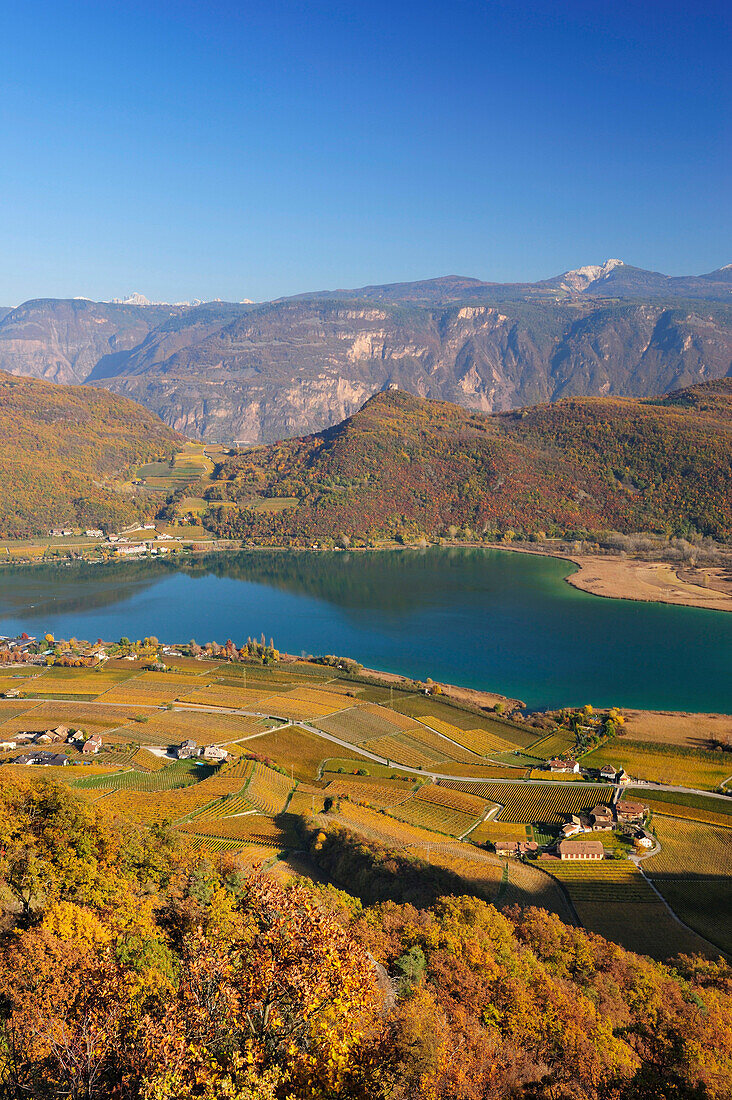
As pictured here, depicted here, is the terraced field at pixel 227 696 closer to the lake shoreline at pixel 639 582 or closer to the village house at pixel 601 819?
the village house at pixel 601 819

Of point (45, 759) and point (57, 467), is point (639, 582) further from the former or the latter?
point (57, 467)

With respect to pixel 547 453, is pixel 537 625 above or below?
below

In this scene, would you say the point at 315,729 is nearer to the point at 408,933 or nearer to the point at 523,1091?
the point at 408,933

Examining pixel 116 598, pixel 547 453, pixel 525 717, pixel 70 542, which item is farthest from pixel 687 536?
pixel 70 542

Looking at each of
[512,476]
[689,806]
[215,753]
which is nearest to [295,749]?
[215,753]

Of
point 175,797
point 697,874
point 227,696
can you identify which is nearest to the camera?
point 697,874

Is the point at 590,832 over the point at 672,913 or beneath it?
beneath

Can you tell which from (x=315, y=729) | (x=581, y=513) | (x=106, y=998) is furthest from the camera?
(x=581, y=513)
